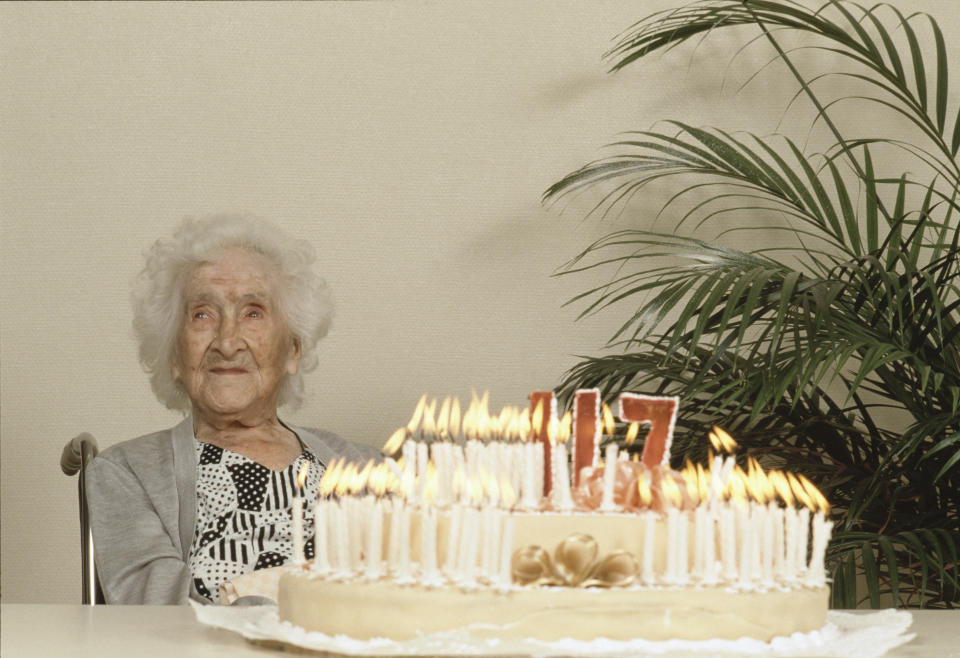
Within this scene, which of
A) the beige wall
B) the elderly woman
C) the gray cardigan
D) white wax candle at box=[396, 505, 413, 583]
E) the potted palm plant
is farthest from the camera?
the beige wall

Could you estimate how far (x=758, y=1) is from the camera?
2.88 metres

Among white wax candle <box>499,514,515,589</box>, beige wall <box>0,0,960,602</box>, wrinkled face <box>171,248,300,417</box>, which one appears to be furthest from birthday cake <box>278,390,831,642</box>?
beige wall <box>0,0,960,602</box>

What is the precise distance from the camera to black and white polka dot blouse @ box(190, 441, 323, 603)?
2.25 m

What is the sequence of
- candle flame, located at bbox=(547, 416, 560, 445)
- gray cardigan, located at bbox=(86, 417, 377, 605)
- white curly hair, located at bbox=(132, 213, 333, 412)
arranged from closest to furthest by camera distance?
candle flame, located at bbox=(547, 416, 560, 445), gray cardigan, located at bbox=(86, 417, 377, 605), white curly hair, located at bbox=(132, 213, 333, 412)

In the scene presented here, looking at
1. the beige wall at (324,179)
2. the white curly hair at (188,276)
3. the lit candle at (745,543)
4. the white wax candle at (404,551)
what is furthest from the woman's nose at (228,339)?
the lit candle at (745,543)

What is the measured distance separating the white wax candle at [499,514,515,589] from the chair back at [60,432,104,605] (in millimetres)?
1311

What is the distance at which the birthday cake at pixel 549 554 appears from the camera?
113 cm

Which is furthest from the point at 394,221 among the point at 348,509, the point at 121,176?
the point at 348,509

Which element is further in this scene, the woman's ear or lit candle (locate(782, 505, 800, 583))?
the woman's ear

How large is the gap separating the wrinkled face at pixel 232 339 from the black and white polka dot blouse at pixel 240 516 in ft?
0.37

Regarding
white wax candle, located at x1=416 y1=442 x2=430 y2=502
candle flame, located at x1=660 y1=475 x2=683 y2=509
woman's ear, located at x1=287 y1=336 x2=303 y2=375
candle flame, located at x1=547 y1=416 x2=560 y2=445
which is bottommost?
candle flame, located at x1=660 y1=475 x2=683 y2=509

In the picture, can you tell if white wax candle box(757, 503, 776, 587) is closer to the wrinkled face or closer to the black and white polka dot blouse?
the black and white polka dot blouse

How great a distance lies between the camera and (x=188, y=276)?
101 inches

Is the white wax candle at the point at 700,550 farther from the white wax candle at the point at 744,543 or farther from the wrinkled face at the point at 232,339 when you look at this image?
the wrinkled face at the point at 232,339
